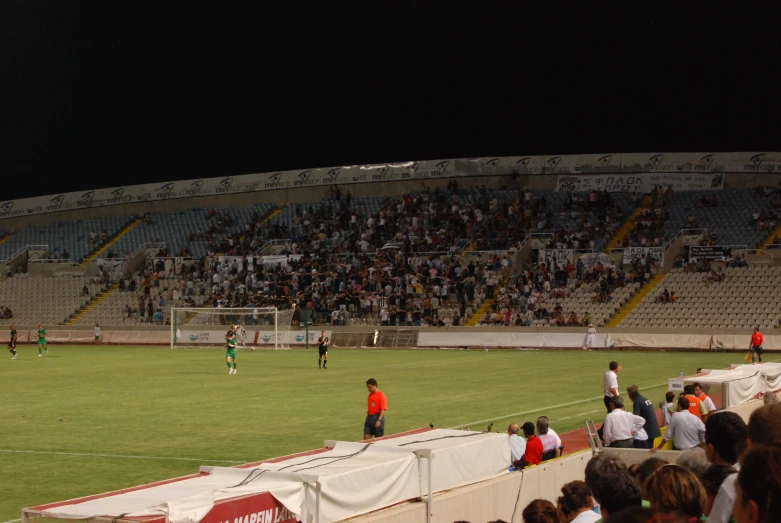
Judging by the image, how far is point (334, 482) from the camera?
376 inches

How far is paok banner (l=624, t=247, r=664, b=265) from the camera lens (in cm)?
5700

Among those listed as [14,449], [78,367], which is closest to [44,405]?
[14,449]

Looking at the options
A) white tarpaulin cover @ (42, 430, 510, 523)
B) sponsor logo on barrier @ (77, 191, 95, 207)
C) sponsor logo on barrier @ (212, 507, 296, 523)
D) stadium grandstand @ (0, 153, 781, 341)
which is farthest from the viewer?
sponsor logo on barrier @ (77, 191, 95, 207)

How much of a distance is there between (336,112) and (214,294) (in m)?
17.8

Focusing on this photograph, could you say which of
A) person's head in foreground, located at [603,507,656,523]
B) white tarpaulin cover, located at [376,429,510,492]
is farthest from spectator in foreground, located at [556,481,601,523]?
Result: white tarpaulin cover, located at [376,429,510,492]

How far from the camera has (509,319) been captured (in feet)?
181

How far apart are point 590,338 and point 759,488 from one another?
153 ft

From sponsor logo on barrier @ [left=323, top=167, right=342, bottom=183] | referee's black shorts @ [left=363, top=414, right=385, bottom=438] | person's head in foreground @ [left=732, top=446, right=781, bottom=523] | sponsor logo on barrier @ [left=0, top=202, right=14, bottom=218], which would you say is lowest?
referee's black shorts @ [left=363, top=414, right=385, bottom=438]

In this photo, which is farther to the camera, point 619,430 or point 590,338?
point 590,338

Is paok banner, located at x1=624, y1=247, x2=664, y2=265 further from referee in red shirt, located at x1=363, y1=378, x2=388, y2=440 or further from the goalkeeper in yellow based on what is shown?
referee in red shirt, located at x1=363, y1=378, x2=388, y2=440

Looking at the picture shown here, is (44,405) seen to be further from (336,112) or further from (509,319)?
(336,112)

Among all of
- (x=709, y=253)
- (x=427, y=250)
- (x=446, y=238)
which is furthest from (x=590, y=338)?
(x=446, y=238)

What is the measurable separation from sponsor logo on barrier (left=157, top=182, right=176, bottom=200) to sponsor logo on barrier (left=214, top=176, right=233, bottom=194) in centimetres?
395

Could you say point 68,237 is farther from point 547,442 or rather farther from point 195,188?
point 547,442
